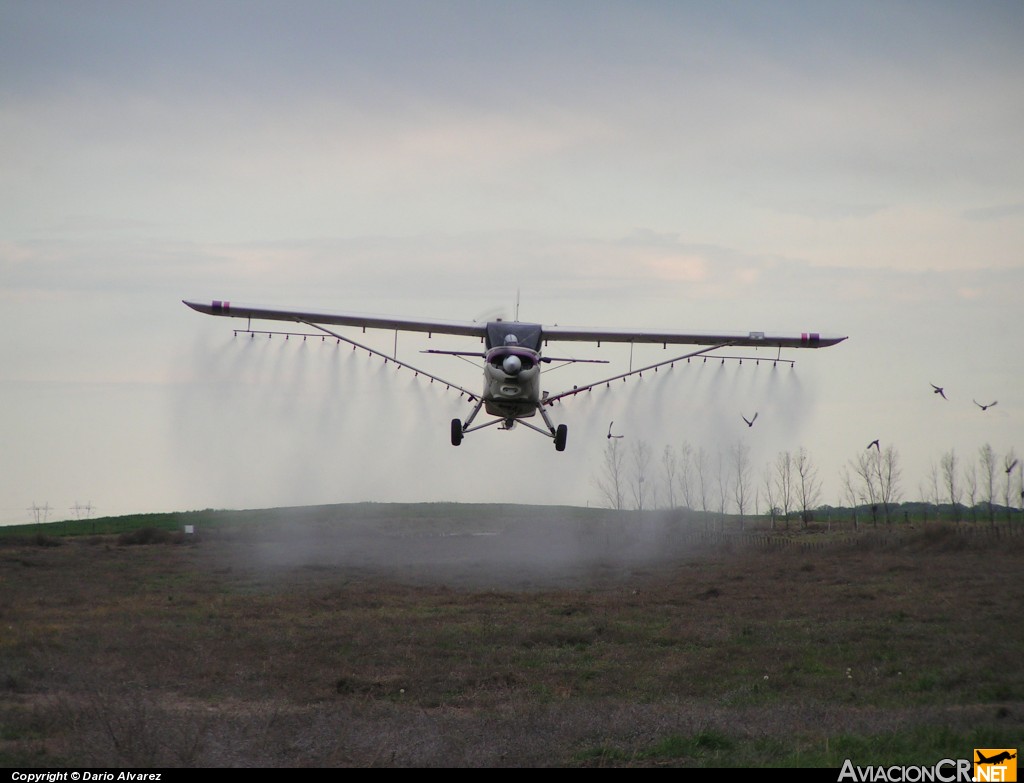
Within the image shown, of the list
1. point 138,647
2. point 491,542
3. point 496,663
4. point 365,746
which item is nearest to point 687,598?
point 496,663

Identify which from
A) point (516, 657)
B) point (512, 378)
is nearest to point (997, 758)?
point (516, 657)

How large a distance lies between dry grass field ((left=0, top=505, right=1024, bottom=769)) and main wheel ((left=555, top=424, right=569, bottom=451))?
16.6ft

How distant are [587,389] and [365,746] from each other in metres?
18.9

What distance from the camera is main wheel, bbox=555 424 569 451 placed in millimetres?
32562

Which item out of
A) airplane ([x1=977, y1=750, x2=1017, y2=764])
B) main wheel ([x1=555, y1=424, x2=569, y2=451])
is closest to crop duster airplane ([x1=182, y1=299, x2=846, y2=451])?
main wheel ([x1=555, y1=424, x2=569, y2=451])

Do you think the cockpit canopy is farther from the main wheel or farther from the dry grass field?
the dry grass field

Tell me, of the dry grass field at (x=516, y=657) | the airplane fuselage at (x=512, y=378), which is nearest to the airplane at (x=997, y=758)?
the dry grass field at (x=516, y=657)

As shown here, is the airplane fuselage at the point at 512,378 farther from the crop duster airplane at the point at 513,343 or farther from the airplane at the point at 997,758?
the airplane at the point at 997,758

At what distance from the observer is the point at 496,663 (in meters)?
24.1

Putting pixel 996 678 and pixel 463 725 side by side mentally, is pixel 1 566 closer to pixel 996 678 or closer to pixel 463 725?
pixel 463 725

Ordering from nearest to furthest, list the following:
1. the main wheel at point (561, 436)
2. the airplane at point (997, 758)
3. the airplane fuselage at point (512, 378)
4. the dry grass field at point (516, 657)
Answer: the airplane at point (997, 758), the dry grass field at point (516, 657), the airplane fuselage at point (512, 378), the main wheel at point (561, 436)

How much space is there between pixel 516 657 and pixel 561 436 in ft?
30.7

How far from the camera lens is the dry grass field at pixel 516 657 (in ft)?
50.4

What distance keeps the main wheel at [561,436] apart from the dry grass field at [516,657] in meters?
5.06
